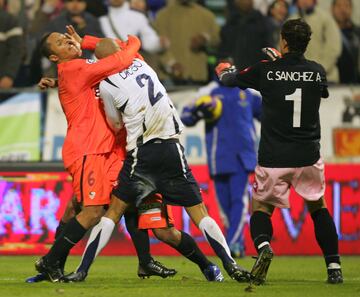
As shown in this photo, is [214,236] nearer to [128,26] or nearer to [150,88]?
[150,88]

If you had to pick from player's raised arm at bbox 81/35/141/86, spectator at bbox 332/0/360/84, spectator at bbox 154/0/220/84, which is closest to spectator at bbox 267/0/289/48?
spectator at bbox 332/0/360/84

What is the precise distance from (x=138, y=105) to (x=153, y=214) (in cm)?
104

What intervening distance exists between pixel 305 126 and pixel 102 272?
354 cm

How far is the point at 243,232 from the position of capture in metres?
14.6

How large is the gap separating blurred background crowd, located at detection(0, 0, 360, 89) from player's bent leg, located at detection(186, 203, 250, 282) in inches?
270

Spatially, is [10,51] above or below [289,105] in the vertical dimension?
below

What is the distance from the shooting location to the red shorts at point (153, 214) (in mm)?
9852

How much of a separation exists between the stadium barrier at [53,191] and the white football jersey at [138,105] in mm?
6053

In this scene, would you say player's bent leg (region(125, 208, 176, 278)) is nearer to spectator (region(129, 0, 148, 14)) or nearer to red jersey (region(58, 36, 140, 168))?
red jersey (region(58, 36, 140, 168))

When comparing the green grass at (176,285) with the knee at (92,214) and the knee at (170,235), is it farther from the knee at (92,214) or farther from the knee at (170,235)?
the knee at (92,214)

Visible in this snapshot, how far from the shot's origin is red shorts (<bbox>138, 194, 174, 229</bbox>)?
985 centimetres

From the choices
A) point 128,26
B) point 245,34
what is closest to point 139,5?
point 128,26

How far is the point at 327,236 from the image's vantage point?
953 centimetres

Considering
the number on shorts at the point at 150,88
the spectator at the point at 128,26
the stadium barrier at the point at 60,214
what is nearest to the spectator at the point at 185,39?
the spectator at the point at 128,26
